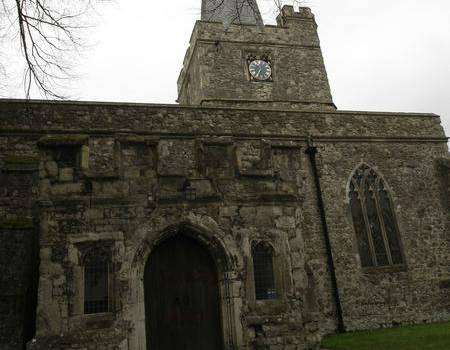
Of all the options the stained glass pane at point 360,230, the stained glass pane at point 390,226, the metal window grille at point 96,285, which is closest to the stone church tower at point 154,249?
the metal window grille at point 96,285

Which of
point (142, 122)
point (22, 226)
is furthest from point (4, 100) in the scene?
point (22, 226)

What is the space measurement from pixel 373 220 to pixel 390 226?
0.62 m

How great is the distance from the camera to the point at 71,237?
6.13 meters

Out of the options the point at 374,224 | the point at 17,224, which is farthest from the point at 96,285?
the point at 374,224

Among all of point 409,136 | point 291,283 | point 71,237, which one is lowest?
point 291,283

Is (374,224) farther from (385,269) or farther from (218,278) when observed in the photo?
(218,278)

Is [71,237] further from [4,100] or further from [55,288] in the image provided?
[4,100]

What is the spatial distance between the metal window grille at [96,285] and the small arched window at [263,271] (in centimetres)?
228

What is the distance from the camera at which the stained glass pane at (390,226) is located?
13312mm

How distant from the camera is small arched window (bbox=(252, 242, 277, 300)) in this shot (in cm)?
667

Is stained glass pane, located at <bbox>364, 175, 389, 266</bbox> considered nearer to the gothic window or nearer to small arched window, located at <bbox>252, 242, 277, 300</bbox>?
the gothic window

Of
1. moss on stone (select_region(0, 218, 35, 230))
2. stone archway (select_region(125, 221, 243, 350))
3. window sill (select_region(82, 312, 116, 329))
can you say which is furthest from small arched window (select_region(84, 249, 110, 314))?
moss on stone (select_region(0, 218, 35, 230))

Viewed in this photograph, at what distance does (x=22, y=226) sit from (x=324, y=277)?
852cm

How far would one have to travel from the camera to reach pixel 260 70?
2108 cm
